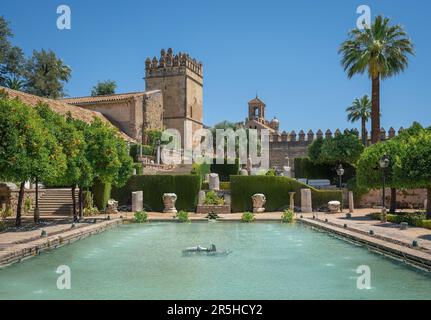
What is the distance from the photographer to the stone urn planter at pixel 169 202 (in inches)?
1056

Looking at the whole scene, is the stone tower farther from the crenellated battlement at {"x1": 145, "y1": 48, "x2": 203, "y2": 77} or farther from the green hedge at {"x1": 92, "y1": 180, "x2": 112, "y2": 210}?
the green hedge at {"x1": 92, "y1": 180, "x2": 112, "y2": 210}

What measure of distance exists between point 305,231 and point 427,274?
30.8 ft

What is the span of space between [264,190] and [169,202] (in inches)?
232

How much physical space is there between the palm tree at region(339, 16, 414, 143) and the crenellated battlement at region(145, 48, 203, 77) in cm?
3470

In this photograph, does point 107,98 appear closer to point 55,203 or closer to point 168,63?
point 168,63

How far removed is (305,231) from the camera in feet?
62.0

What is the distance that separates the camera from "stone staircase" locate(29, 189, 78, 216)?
82.7 feet

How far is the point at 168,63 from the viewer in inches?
2496

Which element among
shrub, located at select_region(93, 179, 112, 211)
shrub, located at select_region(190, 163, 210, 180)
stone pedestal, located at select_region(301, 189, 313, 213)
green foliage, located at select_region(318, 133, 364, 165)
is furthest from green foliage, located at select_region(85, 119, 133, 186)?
green foliage, located at select_region(318, 133, 364, 165)

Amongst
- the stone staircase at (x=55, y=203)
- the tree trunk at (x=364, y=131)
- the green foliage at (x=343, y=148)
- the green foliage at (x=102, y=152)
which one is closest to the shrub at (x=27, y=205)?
the stone staircase at (x=55, y=203)

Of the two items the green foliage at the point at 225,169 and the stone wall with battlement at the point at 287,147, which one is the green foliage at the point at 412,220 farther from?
the stone wall with battlement at the point at 287,147
